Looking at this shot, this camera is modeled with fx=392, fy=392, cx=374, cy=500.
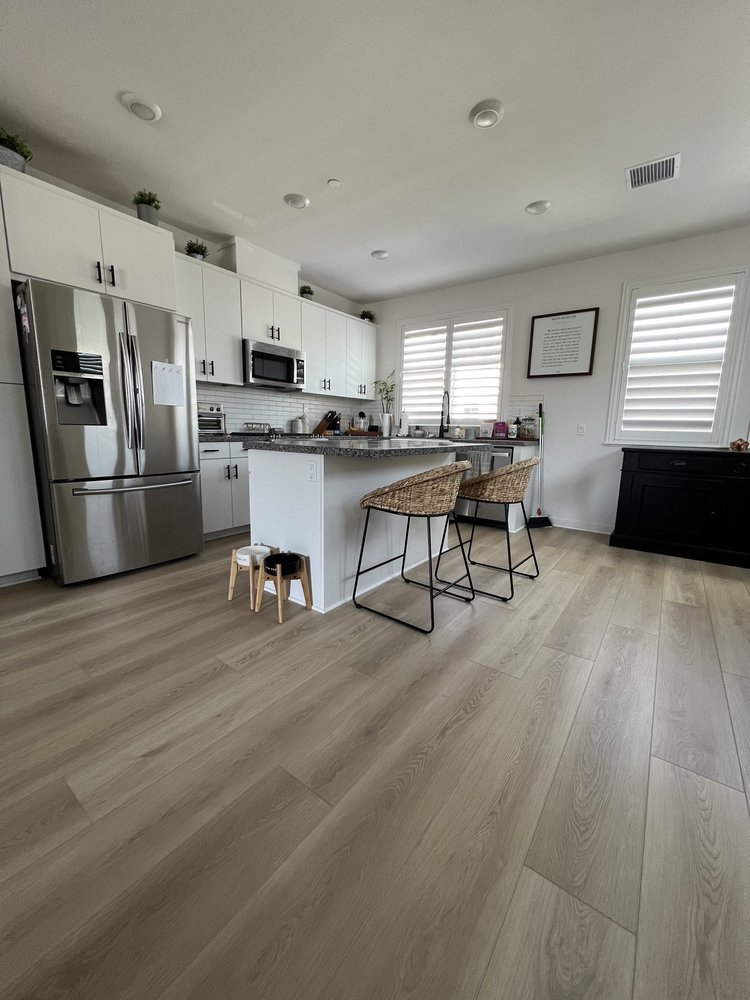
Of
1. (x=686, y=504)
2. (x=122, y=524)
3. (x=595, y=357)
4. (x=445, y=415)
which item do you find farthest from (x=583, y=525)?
(x=122, y=524)

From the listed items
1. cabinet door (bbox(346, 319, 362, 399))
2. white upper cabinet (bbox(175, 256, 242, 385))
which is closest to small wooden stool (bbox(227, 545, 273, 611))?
white upper cabinet (bbox(175, 256, 242, 385))

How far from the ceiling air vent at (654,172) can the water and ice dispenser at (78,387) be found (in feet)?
12.1

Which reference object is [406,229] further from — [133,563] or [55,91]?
[133,563]

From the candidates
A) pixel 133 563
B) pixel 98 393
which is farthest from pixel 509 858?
pixel 98 393

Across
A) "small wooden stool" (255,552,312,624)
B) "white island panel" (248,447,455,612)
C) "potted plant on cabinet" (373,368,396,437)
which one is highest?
"potted plant on cabinet" (373,368,396,437)

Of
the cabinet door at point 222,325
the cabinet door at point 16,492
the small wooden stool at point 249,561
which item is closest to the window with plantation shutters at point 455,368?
the cabinet door at point 222,325

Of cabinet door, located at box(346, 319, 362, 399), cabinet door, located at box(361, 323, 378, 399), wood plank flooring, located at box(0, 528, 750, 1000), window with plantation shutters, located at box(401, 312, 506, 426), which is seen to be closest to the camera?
wood plank flooring, located at box(0, 528, 750, 1000)

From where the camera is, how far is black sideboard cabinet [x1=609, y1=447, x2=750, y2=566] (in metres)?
3.07

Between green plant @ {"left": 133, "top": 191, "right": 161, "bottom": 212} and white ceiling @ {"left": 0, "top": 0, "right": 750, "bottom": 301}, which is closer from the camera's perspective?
white ceiling @ {"left": 0, "top": 0, "right": 750, "bottom": 301}

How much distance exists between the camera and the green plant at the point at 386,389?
5.46m

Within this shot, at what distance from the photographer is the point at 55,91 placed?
204cm

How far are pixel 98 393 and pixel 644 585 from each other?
12.7 feet

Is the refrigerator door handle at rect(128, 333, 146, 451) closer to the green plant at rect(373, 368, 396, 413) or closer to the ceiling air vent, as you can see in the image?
the green plant at rect(373, 368, 396, 413)

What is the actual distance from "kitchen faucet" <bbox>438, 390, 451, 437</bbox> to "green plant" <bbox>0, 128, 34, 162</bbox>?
4.01 m
